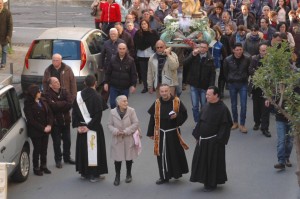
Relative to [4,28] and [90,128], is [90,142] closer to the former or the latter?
[90,128]

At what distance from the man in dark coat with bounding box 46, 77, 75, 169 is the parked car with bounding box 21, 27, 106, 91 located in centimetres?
370

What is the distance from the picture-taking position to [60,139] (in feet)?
40.8

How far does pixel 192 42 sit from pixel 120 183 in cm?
569

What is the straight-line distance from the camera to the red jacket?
20.1m

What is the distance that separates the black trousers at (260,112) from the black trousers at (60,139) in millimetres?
3988

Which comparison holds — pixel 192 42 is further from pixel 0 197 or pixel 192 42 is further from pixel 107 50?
pixel 0 197

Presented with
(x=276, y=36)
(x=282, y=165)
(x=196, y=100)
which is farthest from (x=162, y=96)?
(x=276, y=36)

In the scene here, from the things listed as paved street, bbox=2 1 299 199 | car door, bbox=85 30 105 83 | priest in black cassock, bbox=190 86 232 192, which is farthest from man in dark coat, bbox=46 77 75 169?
car door, bbox=85 30 105 83

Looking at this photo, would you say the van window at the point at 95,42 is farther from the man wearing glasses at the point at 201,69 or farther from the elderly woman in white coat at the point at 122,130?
the elderly woman in white coat at the point at 122,130

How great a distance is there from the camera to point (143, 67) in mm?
17828

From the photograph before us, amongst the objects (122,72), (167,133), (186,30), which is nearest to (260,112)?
(122,72)

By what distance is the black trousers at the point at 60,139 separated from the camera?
1232 cm

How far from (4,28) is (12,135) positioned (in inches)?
363

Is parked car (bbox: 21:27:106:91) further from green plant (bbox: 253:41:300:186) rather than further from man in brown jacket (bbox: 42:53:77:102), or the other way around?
green plant (bbox: 253:41:300:186)
